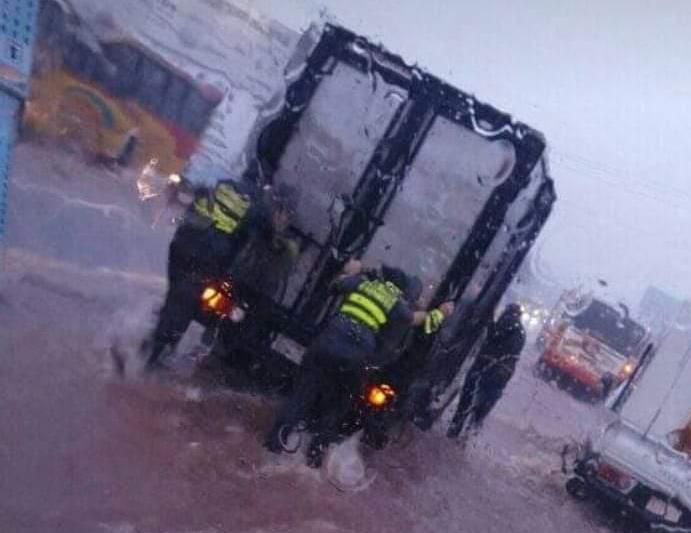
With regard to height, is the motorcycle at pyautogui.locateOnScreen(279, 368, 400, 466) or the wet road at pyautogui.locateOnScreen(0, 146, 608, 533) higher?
the motorcycle at pyautogui.locateOnScreen(279, 368, 400, 466)

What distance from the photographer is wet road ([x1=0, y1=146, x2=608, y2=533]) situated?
4.06 m

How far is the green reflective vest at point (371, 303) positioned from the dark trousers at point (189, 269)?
126 cm

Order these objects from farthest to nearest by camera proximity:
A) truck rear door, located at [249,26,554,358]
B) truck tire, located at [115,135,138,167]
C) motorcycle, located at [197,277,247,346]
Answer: truck tire, located at [115,135,138,167], motorcycle, located at [197,277,247,346], truck rear door, located at [249,26,554,358]

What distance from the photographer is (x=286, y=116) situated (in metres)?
6.19

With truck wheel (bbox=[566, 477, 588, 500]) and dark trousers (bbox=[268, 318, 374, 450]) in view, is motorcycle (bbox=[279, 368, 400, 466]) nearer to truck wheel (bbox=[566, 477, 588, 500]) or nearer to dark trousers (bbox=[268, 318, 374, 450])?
dark trousers (bbox=[268, 318, 374, 450])

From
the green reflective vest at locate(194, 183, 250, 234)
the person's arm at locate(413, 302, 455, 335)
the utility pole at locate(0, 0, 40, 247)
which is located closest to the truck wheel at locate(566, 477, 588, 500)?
the person's arm at locate(413, 302, 455, 335)

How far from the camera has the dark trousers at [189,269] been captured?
5.82 m

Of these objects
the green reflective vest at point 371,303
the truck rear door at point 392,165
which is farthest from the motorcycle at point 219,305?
the green reflective vest at point 371,303

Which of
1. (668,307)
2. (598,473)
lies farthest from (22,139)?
(668,307)

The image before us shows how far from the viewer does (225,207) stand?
18.8ft

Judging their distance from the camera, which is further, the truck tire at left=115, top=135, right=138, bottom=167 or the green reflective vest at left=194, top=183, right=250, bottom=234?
the truck tire at left=115, top=135, right=138, bottom=167

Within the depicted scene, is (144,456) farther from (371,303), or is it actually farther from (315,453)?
(371,303)

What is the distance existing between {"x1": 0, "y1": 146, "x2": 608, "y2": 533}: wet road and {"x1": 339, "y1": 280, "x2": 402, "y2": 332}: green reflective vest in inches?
54.1

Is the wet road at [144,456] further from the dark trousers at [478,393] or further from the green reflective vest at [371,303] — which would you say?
the green reflective vest at [371,303]
